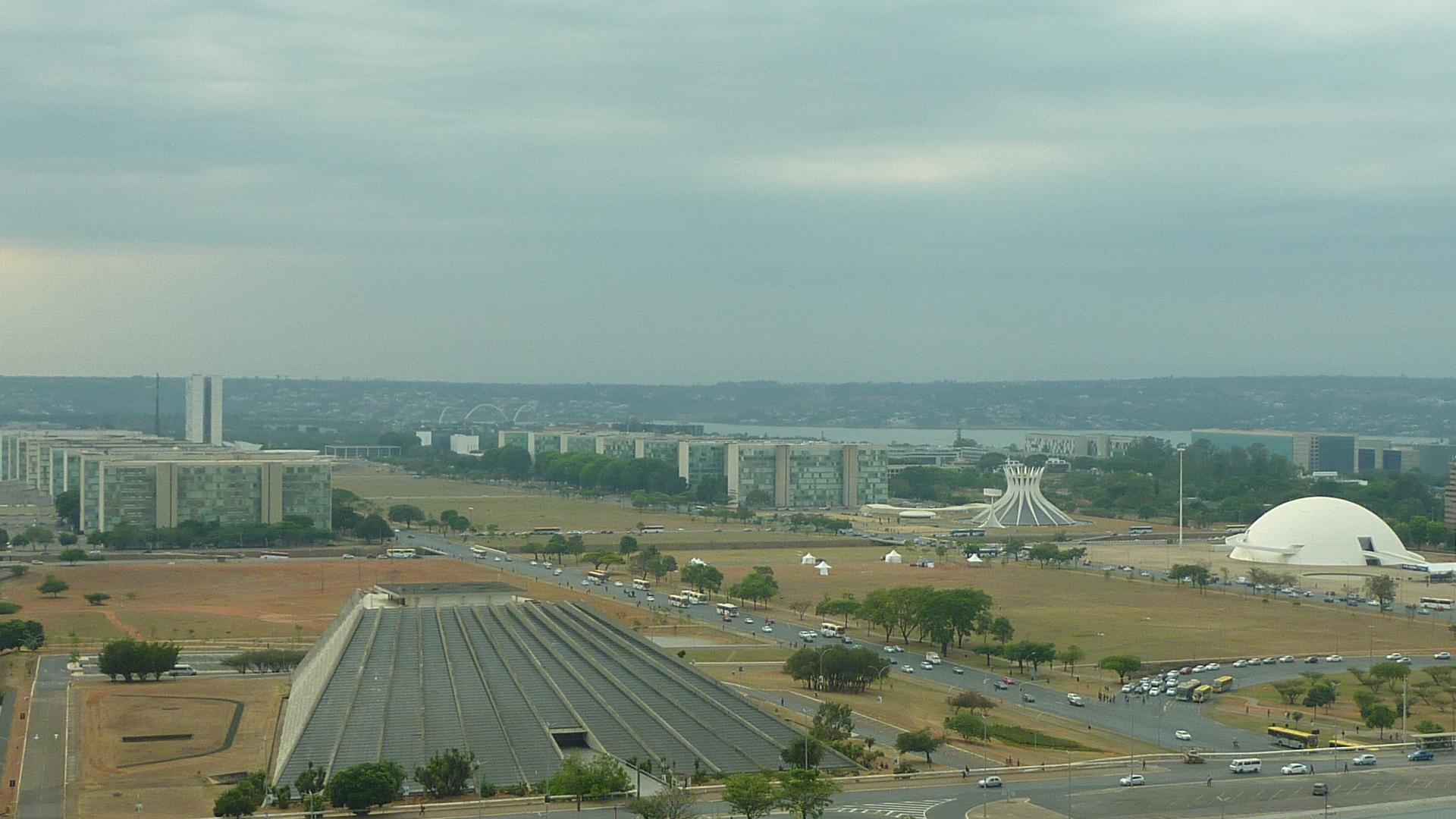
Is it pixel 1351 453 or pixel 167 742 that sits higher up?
pixel 1351 453

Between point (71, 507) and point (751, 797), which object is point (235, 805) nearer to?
point (751, 797)

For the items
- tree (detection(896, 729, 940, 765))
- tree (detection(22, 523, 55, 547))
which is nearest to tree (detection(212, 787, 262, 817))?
tree (detection(896, 729, 940, 765))

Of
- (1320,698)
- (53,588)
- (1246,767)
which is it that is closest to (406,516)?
(53,588)

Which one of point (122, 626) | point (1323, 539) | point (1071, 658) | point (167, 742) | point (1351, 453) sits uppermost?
point (1351, 453)

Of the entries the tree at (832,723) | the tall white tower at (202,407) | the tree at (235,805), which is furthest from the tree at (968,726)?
the tall white tower at (202,407)

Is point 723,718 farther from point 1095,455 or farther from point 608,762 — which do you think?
point 1095,455
